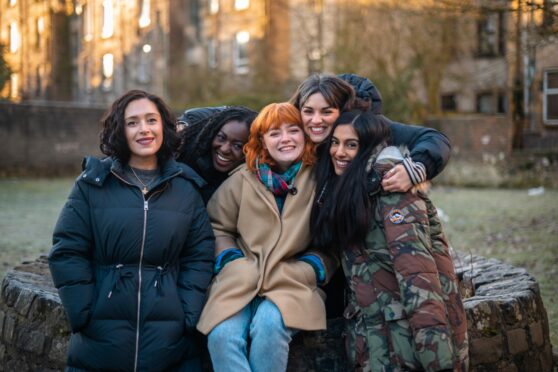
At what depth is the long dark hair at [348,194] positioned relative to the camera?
354 centimetres

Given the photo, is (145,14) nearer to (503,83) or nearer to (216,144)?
(503,83)

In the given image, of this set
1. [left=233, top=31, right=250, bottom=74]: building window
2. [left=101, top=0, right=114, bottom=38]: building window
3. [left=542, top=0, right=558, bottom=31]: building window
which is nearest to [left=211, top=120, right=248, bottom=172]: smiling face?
[left=542, top=0, right=558, bottom=31]: building window

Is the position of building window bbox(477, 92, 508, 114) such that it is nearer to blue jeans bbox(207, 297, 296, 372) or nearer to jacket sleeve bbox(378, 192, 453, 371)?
jacket sleeve bbox(378, 192, 453, 371)

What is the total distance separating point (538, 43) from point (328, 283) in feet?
16.9

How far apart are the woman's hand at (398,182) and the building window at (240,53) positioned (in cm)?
2969

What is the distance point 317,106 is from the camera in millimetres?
3988

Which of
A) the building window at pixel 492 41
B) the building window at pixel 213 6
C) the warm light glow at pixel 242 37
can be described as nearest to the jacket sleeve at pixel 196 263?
the building window at pixel 492 41

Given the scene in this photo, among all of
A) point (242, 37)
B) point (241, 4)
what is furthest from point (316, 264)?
point (241, 4)

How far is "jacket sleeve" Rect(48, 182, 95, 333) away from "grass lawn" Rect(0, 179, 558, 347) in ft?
13.4

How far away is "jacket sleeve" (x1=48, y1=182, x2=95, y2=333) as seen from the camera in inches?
137

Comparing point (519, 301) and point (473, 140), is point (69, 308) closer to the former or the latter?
point (519, 301)

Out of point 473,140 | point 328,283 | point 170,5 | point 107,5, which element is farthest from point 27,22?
point 328,283

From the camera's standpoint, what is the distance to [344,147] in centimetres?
376

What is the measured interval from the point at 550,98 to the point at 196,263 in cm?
2419
